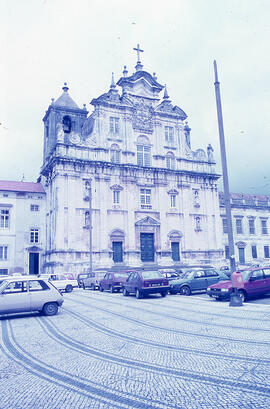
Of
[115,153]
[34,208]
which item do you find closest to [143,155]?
[115,153]

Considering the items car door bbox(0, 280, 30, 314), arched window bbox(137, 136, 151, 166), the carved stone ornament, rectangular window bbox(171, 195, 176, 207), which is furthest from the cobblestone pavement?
the carved stone ornament

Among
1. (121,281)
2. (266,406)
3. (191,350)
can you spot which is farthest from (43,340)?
(121,281)

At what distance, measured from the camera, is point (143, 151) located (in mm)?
42750

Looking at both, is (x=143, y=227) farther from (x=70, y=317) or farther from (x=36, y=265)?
(x=70, y=317)

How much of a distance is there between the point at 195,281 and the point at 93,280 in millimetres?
9926

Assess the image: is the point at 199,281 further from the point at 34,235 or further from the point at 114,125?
the point at 114,125

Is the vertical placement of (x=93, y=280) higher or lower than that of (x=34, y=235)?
lower

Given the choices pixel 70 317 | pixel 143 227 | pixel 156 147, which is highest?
pixel 156 147

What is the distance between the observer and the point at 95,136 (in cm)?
4053

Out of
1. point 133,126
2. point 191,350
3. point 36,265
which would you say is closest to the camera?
point 191,350

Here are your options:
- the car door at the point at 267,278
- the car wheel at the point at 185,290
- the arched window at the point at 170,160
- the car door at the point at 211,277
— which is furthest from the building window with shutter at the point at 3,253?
the car door at the point at 267,278

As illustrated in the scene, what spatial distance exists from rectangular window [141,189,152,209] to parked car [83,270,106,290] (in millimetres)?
14338

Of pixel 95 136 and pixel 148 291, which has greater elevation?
pixel 95 136

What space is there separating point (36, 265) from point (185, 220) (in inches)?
729
